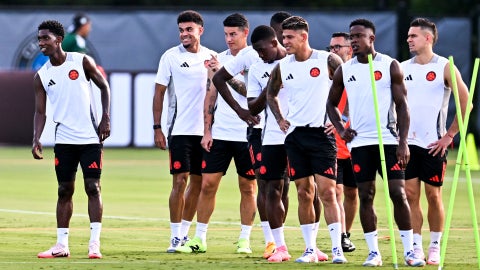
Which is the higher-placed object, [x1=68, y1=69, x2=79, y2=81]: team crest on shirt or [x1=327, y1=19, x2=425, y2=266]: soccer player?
[x1=68, y1=69, x2=79, y2=81]: team crest on shirt

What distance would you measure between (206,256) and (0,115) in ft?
78.5

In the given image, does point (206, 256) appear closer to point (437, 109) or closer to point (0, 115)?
point (437, 109)

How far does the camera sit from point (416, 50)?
1366cm

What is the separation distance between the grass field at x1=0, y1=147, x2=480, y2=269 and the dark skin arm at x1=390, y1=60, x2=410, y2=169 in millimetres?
1137

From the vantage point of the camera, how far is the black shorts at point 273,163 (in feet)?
45.4

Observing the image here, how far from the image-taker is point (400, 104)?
12.9 metres

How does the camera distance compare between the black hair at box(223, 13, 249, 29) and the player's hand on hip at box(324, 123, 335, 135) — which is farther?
the black hair at box(223, 13, 249, 29)

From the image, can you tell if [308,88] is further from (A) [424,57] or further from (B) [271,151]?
(A) [424,57]

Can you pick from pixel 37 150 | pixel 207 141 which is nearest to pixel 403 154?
pixel 207 141

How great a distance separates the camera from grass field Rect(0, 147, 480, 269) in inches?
527

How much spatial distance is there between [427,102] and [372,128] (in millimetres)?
895

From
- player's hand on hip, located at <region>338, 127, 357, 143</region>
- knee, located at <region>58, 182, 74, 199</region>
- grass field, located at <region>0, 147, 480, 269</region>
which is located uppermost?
player's hand on hip, located at <region>338, 127, 357, 143</region>

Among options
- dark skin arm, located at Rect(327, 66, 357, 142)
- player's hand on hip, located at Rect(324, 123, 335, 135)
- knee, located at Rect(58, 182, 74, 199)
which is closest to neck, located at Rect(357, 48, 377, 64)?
dark skin arm, located at Rect(327, 66, 357, 142)

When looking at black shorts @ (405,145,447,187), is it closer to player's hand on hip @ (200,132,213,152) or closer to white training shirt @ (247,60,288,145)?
white training shirt @ (247,60,288,145)
